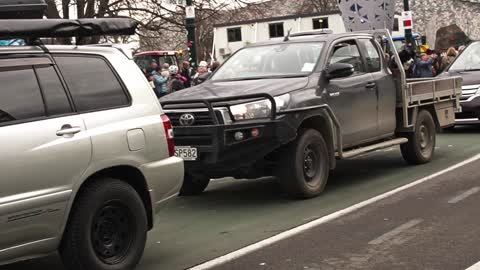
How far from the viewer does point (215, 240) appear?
20.0ft

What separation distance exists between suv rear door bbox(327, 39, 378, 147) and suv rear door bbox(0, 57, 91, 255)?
4.09m

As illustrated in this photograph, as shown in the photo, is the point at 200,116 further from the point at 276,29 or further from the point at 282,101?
the point at 276,29

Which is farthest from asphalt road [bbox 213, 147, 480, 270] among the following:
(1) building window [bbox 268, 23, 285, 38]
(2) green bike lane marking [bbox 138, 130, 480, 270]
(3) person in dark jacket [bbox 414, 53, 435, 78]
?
(1) building window [bbox 268, 23, 285, 38]

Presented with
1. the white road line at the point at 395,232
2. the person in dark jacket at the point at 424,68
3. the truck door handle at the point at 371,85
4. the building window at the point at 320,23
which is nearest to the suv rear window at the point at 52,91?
the white road line at the point at 395,232

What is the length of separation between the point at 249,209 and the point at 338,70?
6.53ft

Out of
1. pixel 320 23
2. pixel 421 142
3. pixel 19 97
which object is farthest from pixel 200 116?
pixel 320 23

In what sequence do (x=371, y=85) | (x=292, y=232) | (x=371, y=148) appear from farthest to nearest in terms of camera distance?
(x=371, y=85) → (x=371, y=148) → (x=292, y=232)

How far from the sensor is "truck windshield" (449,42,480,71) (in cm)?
1438

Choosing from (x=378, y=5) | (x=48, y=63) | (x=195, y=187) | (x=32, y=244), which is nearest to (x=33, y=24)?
(x=48, y=63)

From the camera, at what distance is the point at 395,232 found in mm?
6035

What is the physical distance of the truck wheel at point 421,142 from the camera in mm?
9734

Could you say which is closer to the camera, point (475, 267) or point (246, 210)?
point (475, 267)

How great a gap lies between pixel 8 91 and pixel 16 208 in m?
0.79

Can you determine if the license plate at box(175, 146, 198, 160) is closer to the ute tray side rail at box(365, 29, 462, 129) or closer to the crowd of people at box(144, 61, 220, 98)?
the ute tray side rail at box(365, 29, 462, 129)
